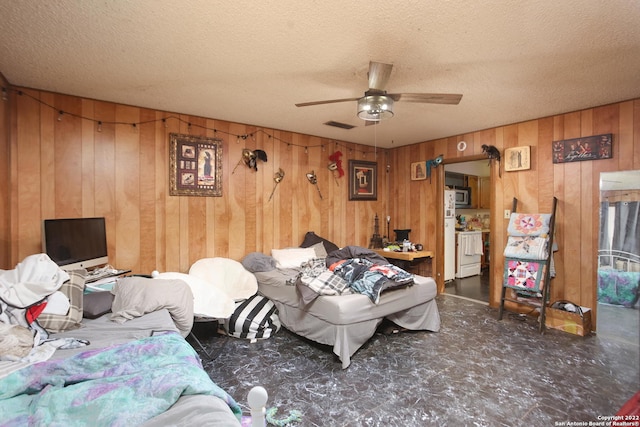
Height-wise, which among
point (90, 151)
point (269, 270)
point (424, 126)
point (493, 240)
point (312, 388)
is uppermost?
point (424, 126)

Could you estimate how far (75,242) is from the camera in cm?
258

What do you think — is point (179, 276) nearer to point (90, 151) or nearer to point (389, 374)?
point (90, 151)

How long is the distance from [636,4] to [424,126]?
244 centimetres

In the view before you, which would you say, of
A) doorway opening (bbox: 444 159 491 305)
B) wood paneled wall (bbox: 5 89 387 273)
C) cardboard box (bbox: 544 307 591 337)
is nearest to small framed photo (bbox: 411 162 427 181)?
doorway opening (bbox: 444 159 491 305)

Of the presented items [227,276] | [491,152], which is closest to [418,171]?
[491,152]

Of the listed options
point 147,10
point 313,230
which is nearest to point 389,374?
point 313,230

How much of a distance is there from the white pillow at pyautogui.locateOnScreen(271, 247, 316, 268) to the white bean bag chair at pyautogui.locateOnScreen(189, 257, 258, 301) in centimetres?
45

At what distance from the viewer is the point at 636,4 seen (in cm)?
168

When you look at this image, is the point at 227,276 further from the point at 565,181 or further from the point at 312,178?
the point at 565,181

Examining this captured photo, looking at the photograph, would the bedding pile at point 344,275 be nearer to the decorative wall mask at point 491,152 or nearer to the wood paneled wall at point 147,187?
the wood paneled wall at point 147,187

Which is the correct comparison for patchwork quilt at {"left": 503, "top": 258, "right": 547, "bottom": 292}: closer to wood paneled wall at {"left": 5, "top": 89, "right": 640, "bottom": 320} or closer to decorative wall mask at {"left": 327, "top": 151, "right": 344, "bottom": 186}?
wood paneled wall at {"left": 5, "top": 89, "right": 640, "bottom": 320}

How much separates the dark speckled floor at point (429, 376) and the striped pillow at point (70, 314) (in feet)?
3.43

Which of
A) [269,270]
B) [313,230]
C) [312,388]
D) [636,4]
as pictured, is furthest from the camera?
[313,230]

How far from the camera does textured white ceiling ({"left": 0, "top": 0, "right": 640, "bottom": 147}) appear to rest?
1.74 meters
